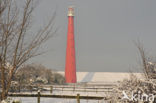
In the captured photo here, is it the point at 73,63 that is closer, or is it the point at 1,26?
the point at 1,26

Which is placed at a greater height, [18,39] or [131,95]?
[18,39]

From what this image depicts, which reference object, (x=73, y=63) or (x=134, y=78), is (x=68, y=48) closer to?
(x=73, y=63)

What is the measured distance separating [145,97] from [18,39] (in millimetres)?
5440

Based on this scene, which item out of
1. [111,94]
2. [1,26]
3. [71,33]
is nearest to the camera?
[111,94]

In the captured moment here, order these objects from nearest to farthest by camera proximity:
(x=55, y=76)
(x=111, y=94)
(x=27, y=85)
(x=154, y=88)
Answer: (x=154, y=88) < (x=111, y=94) < (x=27, y=85) < (x=55, y=76)

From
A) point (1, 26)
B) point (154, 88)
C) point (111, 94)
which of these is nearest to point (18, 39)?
point (1, 26)

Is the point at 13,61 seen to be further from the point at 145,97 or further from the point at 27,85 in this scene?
the point at 27,85

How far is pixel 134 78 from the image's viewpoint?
7.02 metres

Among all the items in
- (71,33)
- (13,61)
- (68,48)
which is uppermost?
(71,33)

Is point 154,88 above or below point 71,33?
below

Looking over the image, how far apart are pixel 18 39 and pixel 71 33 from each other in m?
41.1

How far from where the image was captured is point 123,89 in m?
7.18

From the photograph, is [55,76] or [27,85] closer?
[27,85]

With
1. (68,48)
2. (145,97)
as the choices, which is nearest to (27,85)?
(145,97)
